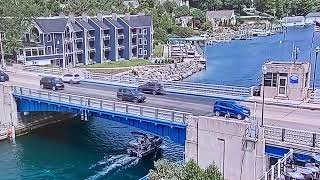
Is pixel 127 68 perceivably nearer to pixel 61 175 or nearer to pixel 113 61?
pixel 113 61

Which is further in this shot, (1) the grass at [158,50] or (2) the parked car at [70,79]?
(1) the grass at [158,50]

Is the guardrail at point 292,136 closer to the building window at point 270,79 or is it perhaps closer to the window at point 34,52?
the building window at point 270,79

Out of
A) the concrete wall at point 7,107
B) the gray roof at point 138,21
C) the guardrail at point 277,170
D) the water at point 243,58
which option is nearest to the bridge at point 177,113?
the concrete wall at point 7,107

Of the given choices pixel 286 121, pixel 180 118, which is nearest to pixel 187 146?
pixel 180 118

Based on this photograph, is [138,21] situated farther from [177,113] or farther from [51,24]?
[177,113]

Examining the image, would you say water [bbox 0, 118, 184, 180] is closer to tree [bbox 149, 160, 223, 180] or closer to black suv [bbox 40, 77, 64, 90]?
black suv [bbox 40, 77, 64, 90]

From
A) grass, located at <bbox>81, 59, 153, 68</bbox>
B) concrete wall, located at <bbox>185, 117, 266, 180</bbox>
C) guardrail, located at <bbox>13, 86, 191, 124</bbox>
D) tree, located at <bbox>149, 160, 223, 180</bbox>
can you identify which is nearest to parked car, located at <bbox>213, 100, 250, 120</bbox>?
concrete wall, located at <bbox>185, 117, 266, 180</bbox>
